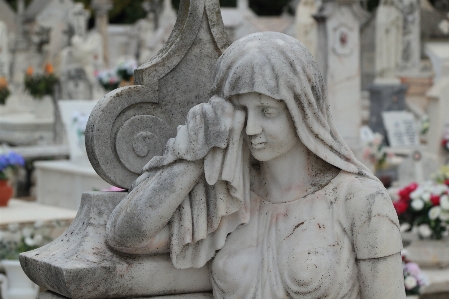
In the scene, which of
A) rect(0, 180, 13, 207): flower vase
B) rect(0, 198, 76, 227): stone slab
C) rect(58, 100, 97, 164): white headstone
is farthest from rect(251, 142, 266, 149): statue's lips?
rect(58, 100, 97, 164): white headstone

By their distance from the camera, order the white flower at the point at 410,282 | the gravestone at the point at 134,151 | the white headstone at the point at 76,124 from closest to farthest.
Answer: the gravestone at the point at 134,151 → the white flower at the point at 410,282 → the white headstone at the point at 76,124

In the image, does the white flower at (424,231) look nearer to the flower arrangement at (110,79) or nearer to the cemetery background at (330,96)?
the cemetery background at (330,96)

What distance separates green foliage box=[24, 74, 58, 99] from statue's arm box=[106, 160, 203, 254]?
603 inches

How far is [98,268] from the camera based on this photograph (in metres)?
3.00

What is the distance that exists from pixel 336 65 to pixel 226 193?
982 centimetres

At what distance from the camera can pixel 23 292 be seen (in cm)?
610

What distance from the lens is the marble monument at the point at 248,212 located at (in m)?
2.94

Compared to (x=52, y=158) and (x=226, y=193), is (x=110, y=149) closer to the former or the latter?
(x=226, y=193)

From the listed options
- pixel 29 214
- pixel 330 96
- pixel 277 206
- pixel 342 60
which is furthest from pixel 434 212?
pixel 342 60

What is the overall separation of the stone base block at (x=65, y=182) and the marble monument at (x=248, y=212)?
6602mm

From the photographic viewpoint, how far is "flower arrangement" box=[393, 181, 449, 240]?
6.76m

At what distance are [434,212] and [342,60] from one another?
243 inches

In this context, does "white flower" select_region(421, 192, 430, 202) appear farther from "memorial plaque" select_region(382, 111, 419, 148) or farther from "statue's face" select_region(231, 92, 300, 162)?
"memorial plaque" select_region(382, 111, 419, 148)

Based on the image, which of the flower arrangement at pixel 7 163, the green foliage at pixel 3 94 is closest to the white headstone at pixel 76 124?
the flower arrangement at pixel 7 163
